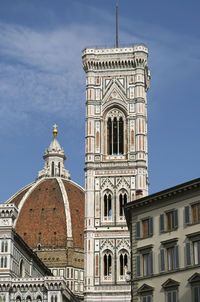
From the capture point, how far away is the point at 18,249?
3071 inches

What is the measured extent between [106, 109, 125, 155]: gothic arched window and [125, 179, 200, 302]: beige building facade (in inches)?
1510

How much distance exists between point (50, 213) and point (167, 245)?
94048 millimetres

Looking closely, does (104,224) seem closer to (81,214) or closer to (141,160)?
(141,160)

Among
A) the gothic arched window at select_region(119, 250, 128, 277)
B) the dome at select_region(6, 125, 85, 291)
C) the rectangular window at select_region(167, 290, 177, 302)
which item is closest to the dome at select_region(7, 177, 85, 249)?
the dome at select_region(6, 125, 85, 291)

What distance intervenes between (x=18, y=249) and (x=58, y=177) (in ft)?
216

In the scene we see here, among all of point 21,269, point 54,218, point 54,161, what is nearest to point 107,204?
point 21,269

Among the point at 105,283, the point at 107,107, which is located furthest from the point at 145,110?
the point at 105,283

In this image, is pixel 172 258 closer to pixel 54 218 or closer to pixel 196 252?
pixel 196 252

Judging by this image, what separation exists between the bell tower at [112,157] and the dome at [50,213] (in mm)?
49966

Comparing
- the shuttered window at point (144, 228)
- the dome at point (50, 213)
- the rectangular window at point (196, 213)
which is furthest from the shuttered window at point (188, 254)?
the dome at point (50, 213)

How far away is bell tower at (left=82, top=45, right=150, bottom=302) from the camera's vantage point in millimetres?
77500

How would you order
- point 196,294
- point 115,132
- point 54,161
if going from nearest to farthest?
1. point 196,294
2. point 115,132
3. point 54,161

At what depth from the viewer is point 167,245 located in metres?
41.9

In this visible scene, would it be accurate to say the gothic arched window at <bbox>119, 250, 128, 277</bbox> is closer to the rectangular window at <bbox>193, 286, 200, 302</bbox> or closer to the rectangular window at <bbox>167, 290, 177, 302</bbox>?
the rectangular window at <bbox>167, 290, 177, 302</bbox>
